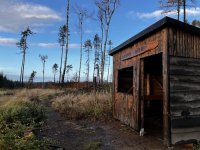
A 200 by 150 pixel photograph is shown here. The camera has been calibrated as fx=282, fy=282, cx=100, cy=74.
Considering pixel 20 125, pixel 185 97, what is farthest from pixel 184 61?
pixel 20 125

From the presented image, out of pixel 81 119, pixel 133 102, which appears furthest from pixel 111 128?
pixel 81 119

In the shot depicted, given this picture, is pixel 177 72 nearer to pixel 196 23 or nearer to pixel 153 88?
pixel 153 88

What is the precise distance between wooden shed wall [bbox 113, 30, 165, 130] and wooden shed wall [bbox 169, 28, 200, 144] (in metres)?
0.54

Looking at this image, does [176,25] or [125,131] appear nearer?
[176,25]

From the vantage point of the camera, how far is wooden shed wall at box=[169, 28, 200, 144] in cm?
823

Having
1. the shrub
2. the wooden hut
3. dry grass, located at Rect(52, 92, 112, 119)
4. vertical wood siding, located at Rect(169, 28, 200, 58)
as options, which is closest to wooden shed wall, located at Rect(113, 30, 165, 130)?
the wooden hut

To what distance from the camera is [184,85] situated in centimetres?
849

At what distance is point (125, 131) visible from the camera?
35.8 ft

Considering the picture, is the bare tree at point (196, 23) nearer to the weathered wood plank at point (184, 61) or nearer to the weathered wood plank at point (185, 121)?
the weathered wood plank at point (184, 61)

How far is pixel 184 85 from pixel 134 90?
8.23ft

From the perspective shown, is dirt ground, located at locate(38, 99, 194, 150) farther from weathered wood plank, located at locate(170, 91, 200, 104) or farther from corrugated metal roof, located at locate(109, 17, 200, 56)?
corrugated metal roof, located at locate(109, 17, 200, 56)

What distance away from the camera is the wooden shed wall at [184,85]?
8.23 metres

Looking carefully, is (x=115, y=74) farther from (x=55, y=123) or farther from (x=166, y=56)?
(x=166, y=56)

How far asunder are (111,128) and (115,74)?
288cm
